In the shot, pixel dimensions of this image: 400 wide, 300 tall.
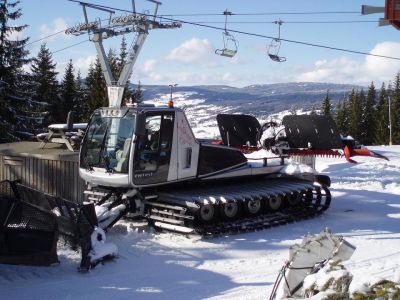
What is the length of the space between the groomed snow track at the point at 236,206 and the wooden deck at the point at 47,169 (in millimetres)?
2885

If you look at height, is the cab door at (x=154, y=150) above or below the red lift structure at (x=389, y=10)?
below

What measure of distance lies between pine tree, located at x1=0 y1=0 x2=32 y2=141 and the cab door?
670 inches

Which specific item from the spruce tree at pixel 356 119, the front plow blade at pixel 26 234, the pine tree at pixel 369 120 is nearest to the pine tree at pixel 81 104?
the front plow blade at pixel 26 234

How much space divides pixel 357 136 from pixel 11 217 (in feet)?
212

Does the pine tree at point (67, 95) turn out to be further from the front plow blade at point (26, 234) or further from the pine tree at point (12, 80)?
the front plow blade at point (26, 234)

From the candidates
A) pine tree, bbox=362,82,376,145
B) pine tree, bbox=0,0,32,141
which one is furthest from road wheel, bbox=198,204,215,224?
pine tree, bbox=362,82,376,145

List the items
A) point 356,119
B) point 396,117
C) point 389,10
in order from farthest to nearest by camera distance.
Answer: point 356,119, point 396,117, point 389,10

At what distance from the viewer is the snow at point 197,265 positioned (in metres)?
7.25

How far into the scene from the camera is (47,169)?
13.1m

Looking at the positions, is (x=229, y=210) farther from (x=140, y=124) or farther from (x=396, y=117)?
(x=396, y=117)

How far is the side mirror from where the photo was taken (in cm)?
987

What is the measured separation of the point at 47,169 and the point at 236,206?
4.83 meters

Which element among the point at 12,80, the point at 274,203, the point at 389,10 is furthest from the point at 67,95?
the point at 389,10

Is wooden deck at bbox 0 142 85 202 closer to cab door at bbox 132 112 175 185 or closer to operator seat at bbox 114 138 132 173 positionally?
operator seat at bbox 114 138 132 173
